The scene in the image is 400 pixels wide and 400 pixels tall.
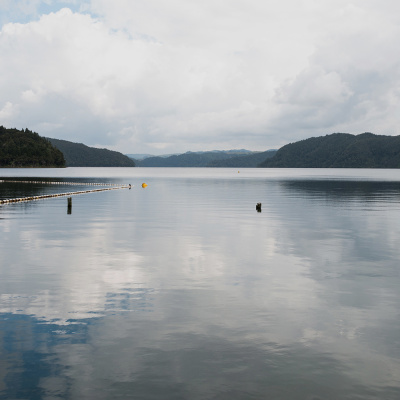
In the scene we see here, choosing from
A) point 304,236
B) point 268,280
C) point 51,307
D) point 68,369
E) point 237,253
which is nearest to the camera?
point 68,369

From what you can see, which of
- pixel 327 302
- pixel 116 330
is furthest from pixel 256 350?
pixel 327 302

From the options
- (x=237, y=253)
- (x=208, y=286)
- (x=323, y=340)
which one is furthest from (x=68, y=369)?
(x=237, y=253)

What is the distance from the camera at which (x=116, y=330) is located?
1761 cm

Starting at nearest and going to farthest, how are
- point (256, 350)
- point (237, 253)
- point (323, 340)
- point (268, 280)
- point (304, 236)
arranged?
point (256, 350) < point (323, 340) < point (268, 280) < point (237, 253) < point (304, 236)

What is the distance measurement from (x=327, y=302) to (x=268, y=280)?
5.05 metres

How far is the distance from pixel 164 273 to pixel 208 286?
13.4 ft

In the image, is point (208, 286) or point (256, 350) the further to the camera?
point (208, 286)

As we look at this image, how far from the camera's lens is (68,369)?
14242 millimetres

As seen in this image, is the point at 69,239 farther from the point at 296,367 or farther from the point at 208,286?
the point at 296,367

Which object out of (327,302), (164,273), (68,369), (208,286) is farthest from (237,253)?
(68,369)

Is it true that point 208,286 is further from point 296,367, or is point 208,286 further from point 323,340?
point 296,367

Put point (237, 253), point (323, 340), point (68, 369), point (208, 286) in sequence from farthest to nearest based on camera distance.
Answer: point (237, 253) → point (208, 286) → point (323, 340) → point (68, 369)

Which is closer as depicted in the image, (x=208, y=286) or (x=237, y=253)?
(x=208, y=286)

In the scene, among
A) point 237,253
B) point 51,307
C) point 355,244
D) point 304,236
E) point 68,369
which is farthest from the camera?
point 304,236
